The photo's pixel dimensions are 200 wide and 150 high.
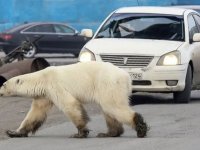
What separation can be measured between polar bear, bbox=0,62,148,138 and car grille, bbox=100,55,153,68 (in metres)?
3.73

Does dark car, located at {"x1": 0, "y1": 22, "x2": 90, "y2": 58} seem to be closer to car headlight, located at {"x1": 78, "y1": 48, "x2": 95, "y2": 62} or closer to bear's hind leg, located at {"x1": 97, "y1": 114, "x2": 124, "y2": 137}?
car headlight, located at {"x1": 78, "y1": 48, "x2": 95, "y2": 62}

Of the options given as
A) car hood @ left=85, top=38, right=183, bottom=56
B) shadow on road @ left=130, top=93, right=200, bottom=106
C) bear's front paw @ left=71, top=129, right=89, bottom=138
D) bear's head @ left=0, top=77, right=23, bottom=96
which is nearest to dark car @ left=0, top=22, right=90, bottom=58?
shadow on road @ left=130, top=93, right=200, bottom=106

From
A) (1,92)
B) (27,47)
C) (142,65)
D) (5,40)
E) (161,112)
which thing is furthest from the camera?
(5,40)

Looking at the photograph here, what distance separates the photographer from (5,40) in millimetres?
30359

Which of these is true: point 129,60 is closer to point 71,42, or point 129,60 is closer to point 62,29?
point 71,42

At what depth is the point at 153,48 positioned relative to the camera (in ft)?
45.3

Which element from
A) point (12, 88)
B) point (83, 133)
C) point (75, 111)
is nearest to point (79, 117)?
point (75, 111)

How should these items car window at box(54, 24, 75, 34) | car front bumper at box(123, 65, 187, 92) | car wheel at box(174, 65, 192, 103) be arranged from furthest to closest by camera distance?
1. car window at box(54, 24, 75, 34)
2. car wheel at box(174, 65, 192, 103)
3. car front bumper at box(123, 65, 187, 92)

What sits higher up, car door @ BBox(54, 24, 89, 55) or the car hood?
the car hood

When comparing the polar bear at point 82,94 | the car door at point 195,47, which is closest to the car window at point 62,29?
the car door at point 195,47

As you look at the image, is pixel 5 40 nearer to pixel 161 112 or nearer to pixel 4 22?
pixel 4 22

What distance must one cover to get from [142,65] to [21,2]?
23808 mm

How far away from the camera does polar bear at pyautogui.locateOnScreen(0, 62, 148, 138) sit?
9.69 meters

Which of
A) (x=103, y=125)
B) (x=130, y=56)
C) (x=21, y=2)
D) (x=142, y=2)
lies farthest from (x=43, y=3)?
(x=103, y=125)
